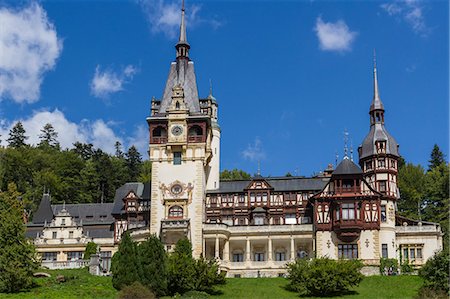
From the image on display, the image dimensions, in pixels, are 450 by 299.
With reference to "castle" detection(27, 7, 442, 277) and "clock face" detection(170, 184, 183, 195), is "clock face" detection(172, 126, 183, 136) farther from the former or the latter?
"clock face" detection(170, 184, 183, 195)

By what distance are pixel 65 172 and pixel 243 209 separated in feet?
139

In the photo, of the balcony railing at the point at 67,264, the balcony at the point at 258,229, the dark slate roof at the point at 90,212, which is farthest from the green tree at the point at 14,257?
the dark slate roof at the point at 90,212

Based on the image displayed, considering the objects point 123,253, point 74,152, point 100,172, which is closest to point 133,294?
point 123,253

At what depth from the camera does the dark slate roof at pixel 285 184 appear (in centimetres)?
7406

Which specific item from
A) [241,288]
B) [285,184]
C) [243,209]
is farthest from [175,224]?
[241,288]

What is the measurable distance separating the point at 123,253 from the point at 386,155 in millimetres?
31798

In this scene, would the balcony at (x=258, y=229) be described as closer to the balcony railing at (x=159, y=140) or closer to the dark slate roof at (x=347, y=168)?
the dark slate roof at (x=347, y=168)

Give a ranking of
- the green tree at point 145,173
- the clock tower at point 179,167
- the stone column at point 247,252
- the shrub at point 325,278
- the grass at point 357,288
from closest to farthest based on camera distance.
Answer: the shrub at point 325,278 → the grass at point 357,288 → the clock tower at point 179,167 → the stone column at point 247,252 → the green tree at point 145,173

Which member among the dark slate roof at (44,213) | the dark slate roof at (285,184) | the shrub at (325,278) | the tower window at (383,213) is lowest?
the shrub at (325,278)

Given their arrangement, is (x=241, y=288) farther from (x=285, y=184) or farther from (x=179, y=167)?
(x=285, y=184)

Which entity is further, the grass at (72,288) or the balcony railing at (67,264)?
the balcony railing at (67,264)

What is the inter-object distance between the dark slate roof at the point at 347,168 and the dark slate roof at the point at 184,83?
16.3m

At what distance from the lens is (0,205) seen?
61.8 m

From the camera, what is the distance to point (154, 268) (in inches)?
2013
